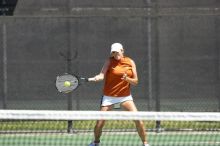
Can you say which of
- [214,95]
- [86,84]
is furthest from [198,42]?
[86,84]

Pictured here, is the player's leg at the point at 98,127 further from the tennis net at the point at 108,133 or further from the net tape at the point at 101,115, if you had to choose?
the net tape at the point at 101,115

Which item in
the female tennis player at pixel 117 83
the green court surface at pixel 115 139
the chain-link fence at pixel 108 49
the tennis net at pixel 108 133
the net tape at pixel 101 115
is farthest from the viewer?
the chain-link fence at pixel 108 49

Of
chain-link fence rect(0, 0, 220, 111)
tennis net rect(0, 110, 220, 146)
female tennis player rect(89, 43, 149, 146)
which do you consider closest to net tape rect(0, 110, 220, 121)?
female tennis player rect(89, 43, 149, 146)

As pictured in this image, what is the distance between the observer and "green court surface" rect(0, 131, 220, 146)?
9742 mm

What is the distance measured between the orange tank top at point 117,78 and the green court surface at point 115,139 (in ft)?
3.23

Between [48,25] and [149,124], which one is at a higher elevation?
[48,25]

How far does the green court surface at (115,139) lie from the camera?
32.0ft

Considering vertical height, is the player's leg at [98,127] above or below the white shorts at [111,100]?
below

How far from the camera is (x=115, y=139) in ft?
33.7

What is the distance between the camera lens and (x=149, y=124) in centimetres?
1159

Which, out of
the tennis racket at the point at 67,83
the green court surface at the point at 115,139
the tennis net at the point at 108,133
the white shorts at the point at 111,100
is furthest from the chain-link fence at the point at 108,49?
the white shorts at the point at 111,100

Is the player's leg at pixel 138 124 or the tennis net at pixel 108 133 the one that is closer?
the player's leg at pixel 138 124

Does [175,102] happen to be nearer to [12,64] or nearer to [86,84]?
[86,84]

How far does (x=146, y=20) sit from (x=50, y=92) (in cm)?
203
